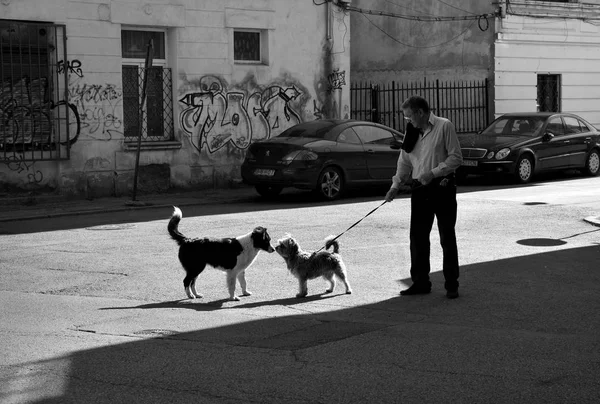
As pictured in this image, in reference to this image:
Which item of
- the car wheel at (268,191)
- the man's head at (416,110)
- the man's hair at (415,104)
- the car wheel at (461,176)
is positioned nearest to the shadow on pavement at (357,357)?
the man's head at (416,110)

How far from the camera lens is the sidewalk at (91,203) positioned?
681 inches

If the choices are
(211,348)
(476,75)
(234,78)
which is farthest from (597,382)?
(476,75)

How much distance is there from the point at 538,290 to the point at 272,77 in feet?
44.8

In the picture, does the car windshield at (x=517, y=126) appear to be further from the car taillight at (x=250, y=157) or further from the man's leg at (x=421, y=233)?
the man's leg at (x=421, y=233)

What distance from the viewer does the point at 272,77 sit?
885 inches

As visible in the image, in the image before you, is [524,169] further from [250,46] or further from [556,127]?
[250,46]

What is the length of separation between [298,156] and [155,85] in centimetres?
423

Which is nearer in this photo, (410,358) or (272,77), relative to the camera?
(410,358)

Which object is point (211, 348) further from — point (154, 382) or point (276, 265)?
point (276, 265)

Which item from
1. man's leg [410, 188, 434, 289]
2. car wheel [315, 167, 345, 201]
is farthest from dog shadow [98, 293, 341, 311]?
car wheel [315, 167, 345, 201]

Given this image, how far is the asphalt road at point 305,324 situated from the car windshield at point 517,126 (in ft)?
29.2

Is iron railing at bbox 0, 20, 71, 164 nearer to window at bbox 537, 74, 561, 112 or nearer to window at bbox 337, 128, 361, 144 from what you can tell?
window at bbox 337, 128, 361, 144

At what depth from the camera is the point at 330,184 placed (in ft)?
62.2

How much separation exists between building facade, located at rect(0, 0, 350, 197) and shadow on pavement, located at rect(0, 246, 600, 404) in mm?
10523
